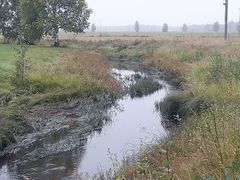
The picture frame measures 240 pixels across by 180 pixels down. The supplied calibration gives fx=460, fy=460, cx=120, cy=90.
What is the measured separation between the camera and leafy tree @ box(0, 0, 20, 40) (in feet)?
157

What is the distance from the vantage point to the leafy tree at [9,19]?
4791 cm

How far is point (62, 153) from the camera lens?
40.7 feet

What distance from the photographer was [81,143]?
13531 mm

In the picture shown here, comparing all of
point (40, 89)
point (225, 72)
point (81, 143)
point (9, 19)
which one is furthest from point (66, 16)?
point (81, 143)

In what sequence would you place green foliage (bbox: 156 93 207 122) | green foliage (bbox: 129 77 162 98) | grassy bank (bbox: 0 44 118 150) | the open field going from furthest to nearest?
green foliage (bbox: 129 77 162 98), green foliage (bbox: 156 93 207 122), grassy bank (bbox: 0 44 118 150), the open field

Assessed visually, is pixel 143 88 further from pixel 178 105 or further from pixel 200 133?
pixel 200 133

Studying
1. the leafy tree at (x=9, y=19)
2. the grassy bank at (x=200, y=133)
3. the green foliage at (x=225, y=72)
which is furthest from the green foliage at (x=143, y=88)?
the leafy tree at (x=9, y=19)

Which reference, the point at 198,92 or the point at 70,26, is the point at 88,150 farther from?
the point at 70,26

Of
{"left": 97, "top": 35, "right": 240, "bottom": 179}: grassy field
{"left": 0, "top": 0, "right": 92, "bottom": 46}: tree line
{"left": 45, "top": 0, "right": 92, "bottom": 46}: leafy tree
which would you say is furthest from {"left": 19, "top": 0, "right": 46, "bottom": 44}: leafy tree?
{"left": 97, "top": 35, "right": 240, "bottom": 179}: grassy field

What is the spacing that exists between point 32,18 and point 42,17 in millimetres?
1348

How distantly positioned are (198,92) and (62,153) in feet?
18.3

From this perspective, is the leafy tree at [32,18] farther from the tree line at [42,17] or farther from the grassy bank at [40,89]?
the grassy bank at [40,89]

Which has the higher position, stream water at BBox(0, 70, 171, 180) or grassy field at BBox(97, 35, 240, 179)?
grassy field at BBox(97, 35, 240, 179)

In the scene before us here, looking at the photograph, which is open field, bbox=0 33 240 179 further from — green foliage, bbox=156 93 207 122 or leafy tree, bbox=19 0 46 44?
leafy tree, bbox=19 0 46 44
